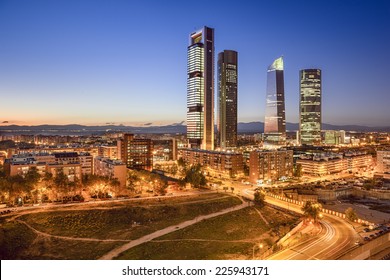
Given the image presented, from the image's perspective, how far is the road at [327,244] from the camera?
554cm

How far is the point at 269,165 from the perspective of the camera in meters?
15.1

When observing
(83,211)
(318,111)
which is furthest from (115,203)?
(318,111)

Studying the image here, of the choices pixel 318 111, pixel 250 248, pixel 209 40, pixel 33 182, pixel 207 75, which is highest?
pixel 209 40

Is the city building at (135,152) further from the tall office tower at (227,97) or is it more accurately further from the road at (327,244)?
the tall office tower at (227,97)

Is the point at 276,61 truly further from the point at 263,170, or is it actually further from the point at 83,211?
the point at 83,211

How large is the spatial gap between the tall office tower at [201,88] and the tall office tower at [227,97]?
20.5ft

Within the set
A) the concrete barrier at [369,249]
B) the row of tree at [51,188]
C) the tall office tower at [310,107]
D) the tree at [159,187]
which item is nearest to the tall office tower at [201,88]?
the tree at [159,187]

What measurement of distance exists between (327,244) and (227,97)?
26.9m

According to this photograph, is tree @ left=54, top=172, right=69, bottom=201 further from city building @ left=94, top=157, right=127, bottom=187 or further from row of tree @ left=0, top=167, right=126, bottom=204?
city building @ left=94, top=157, right=127, bottom=187

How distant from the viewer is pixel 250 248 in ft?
21.5

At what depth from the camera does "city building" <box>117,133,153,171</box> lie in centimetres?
1662

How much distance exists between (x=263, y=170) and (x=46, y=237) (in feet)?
33.9

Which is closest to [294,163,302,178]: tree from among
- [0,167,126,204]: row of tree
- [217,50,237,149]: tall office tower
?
[0,167,126,204]: row of tree

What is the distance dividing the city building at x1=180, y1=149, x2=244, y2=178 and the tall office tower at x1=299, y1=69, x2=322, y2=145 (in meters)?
22.0
